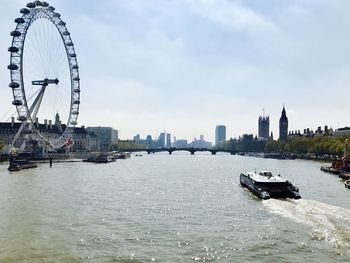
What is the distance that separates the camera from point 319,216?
128ft

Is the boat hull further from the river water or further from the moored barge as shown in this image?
the river water

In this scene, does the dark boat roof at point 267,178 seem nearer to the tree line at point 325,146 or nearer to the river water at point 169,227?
the river water at point 169,227

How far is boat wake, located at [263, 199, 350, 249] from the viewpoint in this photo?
31.2 m

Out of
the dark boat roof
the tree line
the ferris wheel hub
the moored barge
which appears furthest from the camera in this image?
the tree line

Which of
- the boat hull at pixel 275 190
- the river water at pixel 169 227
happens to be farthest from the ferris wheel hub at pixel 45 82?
the boat hull at pixel 275 190

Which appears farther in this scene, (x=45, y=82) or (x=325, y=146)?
(x=325, y=146)

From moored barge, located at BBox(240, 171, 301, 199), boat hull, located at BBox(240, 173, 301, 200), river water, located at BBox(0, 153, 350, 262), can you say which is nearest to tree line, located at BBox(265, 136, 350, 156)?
moored barge, located at BBox(240, 171, 301, 199)

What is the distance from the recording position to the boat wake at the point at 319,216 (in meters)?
31.2

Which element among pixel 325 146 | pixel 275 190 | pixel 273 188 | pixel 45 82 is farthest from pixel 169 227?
pixel 325 146

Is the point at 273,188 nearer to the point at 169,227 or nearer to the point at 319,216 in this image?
the point at 319,216

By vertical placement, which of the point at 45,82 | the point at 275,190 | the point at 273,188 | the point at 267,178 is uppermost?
the point at 45,82

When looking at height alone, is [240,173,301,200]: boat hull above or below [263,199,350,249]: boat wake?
above

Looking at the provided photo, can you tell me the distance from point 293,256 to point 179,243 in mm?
6842

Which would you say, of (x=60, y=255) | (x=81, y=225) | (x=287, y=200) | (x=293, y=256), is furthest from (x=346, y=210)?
(x=60, y=255)
